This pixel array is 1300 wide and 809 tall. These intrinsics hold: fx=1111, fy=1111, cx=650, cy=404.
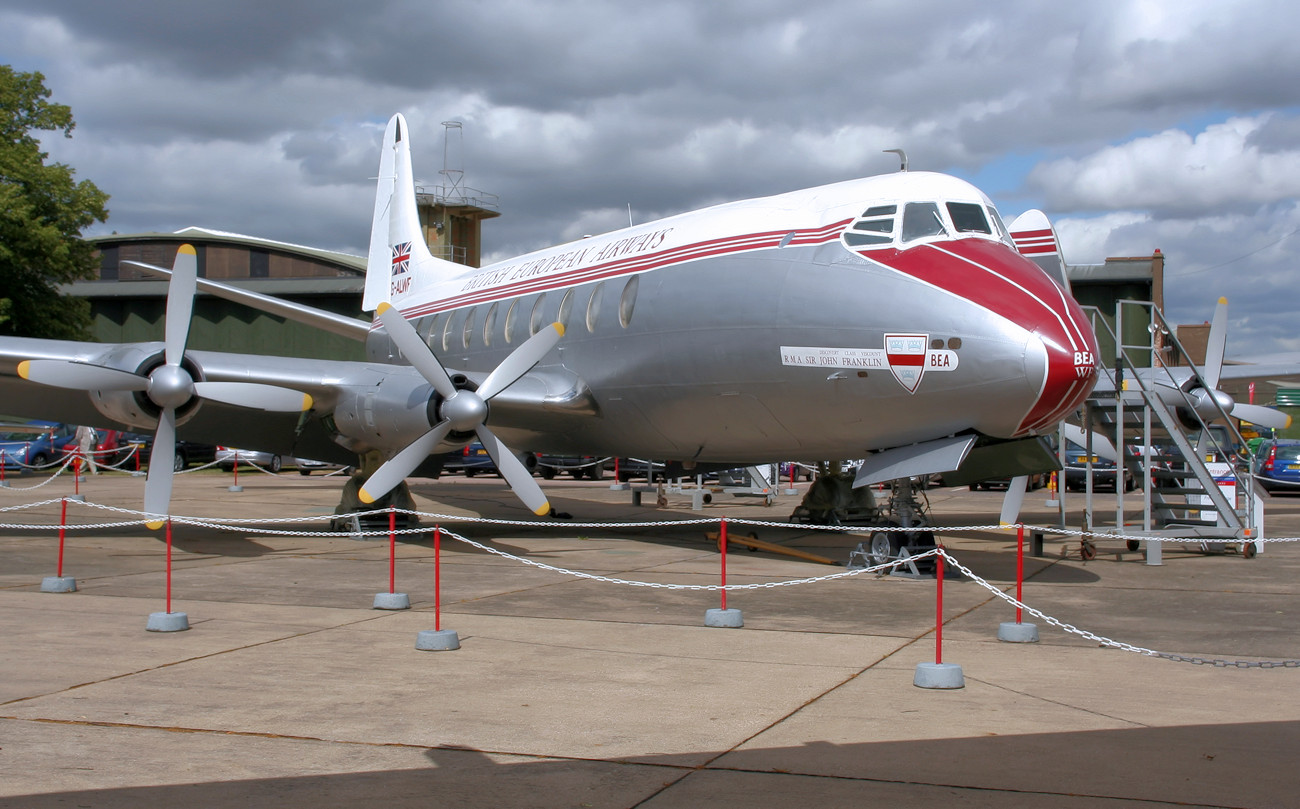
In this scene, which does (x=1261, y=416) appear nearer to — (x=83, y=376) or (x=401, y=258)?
(x=401, y=258)

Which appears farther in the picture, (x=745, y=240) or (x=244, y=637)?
(x=745, y=240)

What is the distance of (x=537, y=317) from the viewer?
1759 cm

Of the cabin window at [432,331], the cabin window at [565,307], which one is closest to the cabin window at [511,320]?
the cabin window at [565,307]

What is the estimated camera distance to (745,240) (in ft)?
45.2

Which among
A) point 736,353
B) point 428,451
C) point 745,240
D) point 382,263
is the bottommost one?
point 428,451

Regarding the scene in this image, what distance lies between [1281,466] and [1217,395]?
16.0 meters

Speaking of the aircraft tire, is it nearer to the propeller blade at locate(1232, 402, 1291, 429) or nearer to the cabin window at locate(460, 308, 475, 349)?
the cabin window at locate(460, 308, 475, 349)

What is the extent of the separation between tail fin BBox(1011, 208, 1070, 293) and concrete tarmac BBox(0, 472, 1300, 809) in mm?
3780

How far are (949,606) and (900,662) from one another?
9.78 ft

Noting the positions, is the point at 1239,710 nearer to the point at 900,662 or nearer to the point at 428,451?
the point at 900,662

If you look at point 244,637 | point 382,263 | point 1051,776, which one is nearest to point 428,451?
point 244,637

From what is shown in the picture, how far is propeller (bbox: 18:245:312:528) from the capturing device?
1388 cm

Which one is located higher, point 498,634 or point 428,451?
point 428,451

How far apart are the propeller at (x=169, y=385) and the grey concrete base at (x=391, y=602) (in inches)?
167
